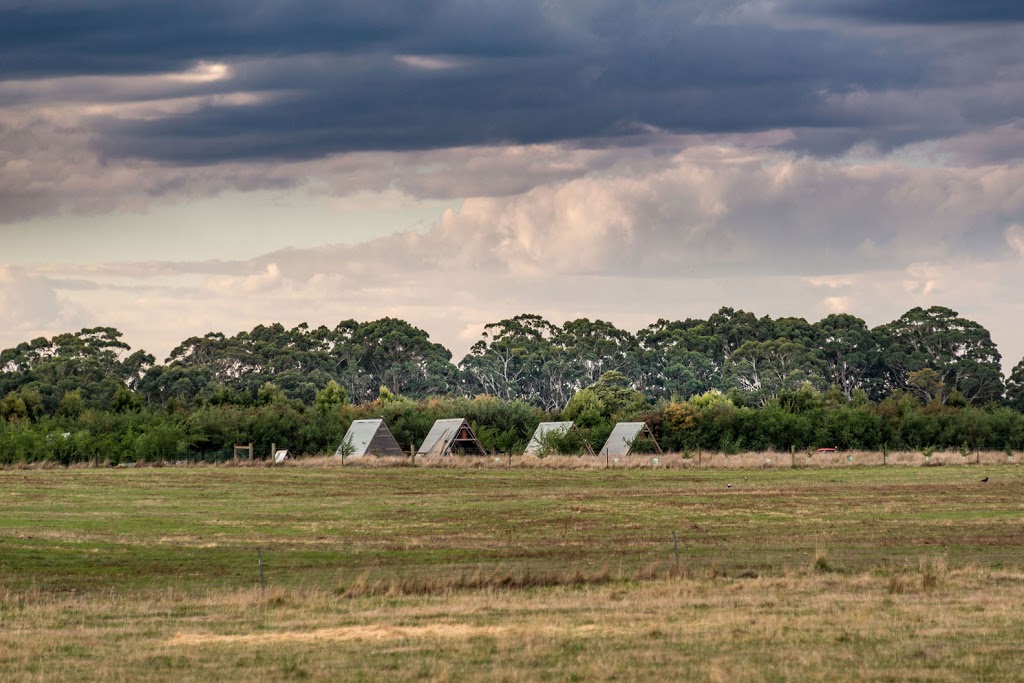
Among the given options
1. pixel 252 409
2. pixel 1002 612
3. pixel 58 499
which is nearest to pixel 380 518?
pixel 58 499

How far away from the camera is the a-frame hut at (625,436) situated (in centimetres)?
10369

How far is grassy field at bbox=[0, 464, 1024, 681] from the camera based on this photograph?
21906mm

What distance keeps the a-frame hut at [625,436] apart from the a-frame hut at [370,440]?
51.8 feet

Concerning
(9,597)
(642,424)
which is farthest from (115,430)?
(9,597)

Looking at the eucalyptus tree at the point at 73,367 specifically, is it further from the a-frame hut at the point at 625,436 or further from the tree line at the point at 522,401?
the a-frame hut at the point at 625,436

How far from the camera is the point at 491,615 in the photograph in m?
26.9

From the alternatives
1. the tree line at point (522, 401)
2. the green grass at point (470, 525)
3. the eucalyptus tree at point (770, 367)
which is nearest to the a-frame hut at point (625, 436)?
the tree line at point (522, 401)

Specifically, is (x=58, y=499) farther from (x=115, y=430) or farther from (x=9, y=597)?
(x=115, y=430)

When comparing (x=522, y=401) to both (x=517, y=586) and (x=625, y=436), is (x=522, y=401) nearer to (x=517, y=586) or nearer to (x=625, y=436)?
(x=625, y=436)

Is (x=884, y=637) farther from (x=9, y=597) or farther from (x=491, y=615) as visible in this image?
(x=9, y=597)

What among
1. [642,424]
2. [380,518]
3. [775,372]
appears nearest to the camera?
[380,518]

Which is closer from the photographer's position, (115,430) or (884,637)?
(884,637)

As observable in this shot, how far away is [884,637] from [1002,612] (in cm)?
384

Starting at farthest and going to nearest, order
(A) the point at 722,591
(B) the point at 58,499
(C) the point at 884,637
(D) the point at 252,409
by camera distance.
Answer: (D) the point at 252,409 < (B) the point at 58,499 < (A) the point at 722,591 < (C) the point at 884,637
